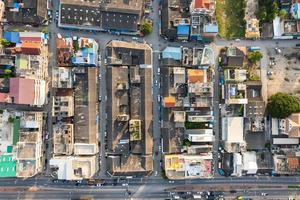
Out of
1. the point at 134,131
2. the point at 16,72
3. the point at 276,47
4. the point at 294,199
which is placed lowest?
the point at 294,199

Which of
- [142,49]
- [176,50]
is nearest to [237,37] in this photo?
[176,50]

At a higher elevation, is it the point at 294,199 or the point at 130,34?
the point at 130,34

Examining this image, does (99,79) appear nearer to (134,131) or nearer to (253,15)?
(134,131)

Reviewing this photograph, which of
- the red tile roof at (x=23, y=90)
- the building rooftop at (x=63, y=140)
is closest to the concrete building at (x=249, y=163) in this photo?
the building rooftop at (x=63, y=140)

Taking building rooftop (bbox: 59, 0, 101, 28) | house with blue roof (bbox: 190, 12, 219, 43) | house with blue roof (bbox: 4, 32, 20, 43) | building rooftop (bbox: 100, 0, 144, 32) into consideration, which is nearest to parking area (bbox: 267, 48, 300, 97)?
house with blue roof (bbox: 190, 12, 219, 43)

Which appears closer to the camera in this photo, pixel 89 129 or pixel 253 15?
pixel 89 129

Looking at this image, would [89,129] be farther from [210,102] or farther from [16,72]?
[210,102]

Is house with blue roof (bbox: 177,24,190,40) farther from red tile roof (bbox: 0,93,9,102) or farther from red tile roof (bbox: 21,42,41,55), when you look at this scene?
red tile roof (bbox: 0,93,9,102)

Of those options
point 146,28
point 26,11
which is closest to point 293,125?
point 146,28
